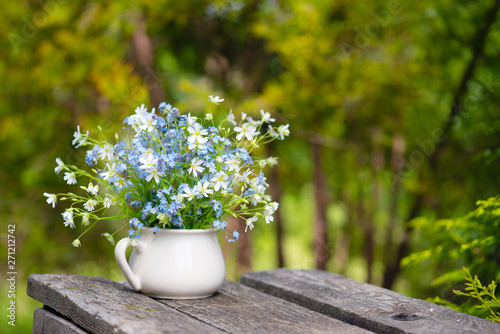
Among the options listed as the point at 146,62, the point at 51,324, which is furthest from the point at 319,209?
the point at 51,324

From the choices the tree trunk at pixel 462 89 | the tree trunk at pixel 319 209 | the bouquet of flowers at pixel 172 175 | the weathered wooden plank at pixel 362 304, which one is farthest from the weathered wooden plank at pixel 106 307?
the tree trunk at pixel 319 209

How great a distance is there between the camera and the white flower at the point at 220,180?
1.38m

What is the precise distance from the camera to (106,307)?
1.27m

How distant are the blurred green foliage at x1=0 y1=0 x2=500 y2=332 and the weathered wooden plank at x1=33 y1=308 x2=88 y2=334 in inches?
76.0

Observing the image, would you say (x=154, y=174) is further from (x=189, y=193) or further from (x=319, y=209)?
(x=319, y=209)

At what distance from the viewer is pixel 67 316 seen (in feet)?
4.44

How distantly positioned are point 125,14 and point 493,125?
2.60 metres

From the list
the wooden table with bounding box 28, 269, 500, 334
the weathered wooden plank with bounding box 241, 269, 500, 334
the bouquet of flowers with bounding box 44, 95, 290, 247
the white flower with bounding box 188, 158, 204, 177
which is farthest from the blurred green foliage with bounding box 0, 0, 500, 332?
the white flower with bounding box 188, 158, 204, 177

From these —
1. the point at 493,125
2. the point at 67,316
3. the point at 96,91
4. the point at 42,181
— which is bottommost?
the point at 67,316

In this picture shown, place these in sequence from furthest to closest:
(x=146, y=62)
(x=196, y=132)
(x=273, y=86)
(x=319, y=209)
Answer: (x=146, y=62) < (x=319, y=209) < (x=273, y=86) < (x=196, y=132)

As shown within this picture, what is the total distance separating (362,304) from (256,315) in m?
0.31

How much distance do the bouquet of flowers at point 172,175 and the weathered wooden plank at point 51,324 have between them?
0.69 feet

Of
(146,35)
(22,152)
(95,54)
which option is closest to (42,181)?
(22,152)

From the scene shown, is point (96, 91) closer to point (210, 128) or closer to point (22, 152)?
point (22, 152)
